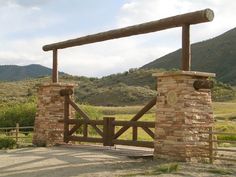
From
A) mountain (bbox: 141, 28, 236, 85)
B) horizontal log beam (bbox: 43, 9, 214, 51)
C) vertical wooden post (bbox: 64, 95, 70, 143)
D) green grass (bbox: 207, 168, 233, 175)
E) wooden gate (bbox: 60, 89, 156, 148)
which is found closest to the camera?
green grass (bbox: 207, 168, 233, 175)

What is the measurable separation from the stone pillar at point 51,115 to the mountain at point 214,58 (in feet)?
245

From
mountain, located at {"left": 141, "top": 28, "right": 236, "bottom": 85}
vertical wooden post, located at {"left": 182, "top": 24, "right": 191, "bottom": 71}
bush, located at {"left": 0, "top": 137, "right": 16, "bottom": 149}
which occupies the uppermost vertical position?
mountain, located at {"left": 141, "top": 28, "right": 236, "bottom": 85}

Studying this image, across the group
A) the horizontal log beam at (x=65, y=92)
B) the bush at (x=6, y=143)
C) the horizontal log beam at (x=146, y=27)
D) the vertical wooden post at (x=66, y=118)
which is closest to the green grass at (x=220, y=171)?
the horizontal log beam at (x=146, y=27)

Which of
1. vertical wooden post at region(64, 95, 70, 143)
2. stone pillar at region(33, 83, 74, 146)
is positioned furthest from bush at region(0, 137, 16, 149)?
vertical wooden post at region(64, 95, 70, 143)

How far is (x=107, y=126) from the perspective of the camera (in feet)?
50.5

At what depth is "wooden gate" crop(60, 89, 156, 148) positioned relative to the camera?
13688 mm

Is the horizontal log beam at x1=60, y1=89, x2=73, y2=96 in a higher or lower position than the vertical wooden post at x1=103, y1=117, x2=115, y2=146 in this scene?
higher

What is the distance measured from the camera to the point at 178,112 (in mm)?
12297

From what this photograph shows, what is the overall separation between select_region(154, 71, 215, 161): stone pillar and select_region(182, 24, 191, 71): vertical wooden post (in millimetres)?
364

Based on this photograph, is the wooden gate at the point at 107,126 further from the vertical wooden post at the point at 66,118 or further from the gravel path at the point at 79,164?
the gravel path at the point at 79,164

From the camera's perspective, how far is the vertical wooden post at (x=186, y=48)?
41.5 feet

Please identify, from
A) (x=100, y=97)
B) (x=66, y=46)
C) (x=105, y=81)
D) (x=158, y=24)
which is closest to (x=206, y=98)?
(x=158, y=24)

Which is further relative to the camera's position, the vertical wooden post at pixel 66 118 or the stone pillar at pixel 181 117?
the vertical wooden post at pixel 66 118

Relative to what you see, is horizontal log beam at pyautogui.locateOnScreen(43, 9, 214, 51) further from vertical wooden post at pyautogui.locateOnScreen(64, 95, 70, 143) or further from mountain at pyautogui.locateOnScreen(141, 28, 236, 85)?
mountain at pyautogui.locateOnScreen(141, 28, 236, 85)
